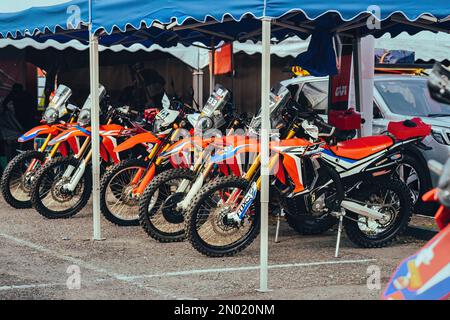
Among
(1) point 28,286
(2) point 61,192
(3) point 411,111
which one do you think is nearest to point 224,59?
(3) point 411,111

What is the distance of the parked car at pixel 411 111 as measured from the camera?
9805mm

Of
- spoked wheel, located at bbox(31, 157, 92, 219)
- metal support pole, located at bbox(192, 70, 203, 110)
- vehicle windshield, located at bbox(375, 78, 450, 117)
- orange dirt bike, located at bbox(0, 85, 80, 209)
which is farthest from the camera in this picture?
metal support pole, located at bbox(192, 70, 203, 110)

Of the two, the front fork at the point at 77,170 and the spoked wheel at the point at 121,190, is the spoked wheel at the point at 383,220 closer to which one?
the spoked wheel at the point at 121,190

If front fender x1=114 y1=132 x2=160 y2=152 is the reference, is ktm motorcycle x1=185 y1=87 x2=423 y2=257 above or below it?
below

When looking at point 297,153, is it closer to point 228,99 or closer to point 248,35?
point 228,99

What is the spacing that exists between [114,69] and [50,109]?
5800mm

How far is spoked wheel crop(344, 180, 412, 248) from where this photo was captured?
7746 mm

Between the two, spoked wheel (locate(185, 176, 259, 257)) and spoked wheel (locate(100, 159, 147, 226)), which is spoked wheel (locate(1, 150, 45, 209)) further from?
spoked wheel (locate(185, 176, 259, 257))

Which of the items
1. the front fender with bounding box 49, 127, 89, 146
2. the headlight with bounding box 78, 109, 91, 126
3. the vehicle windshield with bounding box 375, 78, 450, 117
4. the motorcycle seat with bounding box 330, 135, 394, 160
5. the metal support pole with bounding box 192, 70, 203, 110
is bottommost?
the motorcycle seat with bounding box 330, 135, 394, 160

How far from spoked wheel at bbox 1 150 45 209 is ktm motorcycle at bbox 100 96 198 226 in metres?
1.50

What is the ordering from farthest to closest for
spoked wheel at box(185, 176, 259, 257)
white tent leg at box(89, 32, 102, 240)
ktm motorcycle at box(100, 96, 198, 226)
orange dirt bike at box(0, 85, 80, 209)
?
orange dirt bike at box(0, 85, 80, 209) < ktm motorcycle at box(100, 96, 198, 226) < white tent leg at box(89, 32, 102, 240) < spoked wheel at box(185, 176, 259, 257)

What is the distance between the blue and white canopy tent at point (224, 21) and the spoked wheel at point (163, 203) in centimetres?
67

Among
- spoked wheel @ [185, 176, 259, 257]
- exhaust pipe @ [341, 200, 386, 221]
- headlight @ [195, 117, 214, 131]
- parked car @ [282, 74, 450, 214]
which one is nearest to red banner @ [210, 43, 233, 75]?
parked car @ [282, 74, 450, 214]

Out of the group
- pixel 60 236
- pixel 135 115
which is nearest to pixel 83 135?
pixel 135 115
